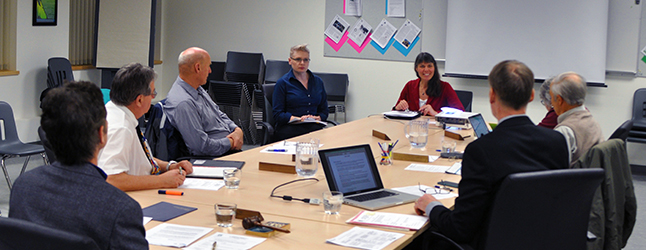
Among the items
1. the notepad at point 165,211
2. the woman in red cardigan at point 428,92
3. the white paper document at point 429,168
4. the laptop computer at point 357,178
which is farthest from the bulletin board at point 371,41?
the notepad at point 165,211

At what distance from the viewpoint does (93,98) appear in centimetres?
146

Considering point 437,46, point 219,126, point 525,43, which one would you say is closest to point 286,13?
point 437,46

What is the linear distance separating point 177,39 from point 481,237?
23.1 feet

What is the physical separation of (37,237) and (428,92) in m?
4.23

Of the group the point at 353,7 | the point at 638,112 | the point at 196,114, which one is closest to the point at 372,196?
the point at 196,114

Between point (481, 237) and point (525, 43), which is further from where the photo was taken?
point (525, 43)

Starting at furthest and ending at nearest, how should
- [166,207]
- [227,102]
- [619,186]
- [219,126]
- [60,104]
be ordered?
[227,102] < [219,126] < [619,186] < [166,207] < [60,104]

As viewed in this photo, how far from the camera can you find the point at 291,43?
7605 millimetres

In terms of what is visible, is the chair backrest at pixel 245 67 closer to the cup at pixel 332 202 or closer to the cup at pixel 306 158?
the cup at pixel 306 158

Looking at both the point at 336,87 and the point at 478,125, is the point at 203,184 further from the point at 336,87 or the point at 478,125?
the point at 336,87

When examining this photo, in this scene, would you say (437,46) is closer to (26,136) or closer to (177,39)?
(177,39)

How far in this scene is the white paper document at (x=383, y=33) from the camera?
707 centimetres

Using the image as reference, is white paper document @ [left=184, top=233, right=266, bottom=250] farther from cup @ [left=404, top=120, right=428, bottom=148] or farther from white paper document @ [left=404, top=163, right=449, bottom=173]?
cup @ [left=404, top=120, right=428, bottom=148]

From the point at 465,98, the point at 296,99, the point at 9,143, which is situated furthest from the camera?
the point at 465,98
